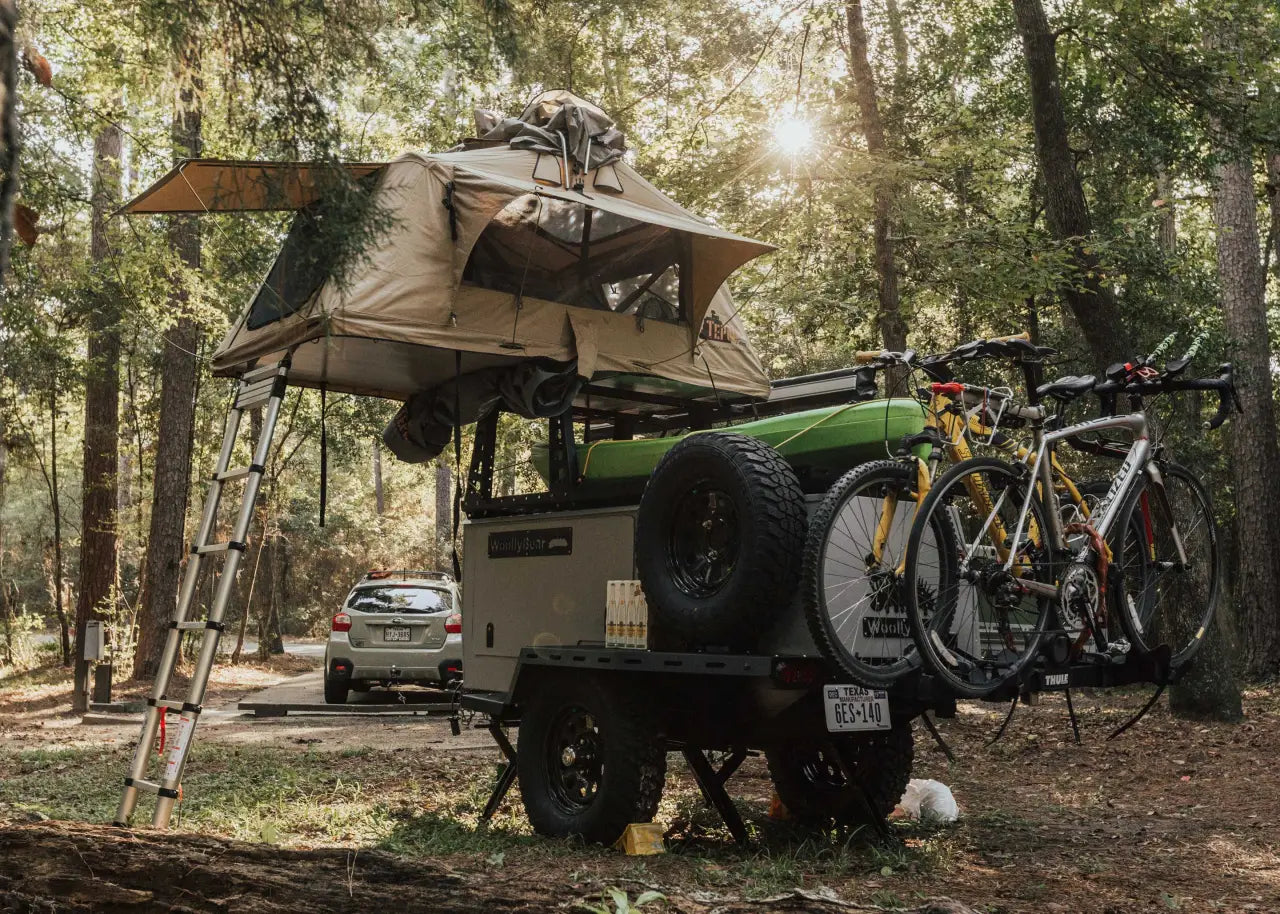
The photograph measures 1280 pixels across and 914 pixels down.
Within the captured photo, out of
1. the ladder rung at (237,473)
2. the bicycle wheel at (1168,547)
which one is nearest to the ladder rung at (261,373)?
the ladder rung at (237,473)

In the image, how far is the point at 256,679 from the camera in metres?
21.8

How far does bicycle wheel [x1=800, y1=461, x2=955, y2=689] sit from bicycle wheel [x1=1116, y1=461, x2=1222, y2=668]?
3.60 ft

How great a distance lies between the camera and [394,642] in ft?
49.8

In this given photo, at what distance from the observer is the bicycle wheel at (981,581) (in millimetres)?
5211

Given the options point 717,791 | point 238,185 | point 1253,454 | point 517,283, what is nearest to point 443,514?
point 1253,454

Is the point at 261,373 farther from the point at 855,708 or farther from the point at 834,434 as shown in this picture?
the point at 855,708

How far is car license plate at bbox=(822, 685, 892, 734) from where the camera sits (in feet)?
18.4

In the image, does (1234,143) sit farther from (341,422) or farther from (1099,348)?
(341,422)

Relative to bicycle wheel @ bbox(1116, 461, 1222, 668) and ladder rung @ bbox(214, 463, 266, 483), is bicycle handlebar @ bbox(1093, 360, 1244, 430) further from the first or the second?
ladder rung @ bbox(214, 463, 266, 483)

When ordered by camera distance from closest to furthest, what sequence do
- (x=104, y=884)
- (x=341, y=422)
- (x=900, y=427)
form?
(x=104, y=884) < (x=900, y=427) < (x=341, y=422)

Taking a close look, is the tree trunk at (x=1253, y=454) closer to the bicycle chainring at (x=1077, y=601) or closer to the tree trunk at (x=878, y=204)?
the tree trunk at (x=878, y=204)

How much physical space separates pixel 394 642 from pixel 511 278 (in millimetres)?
8783

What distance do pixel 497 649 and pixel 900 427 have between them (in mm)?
3129

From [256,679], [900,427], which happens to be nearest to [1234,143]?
[900,427]
